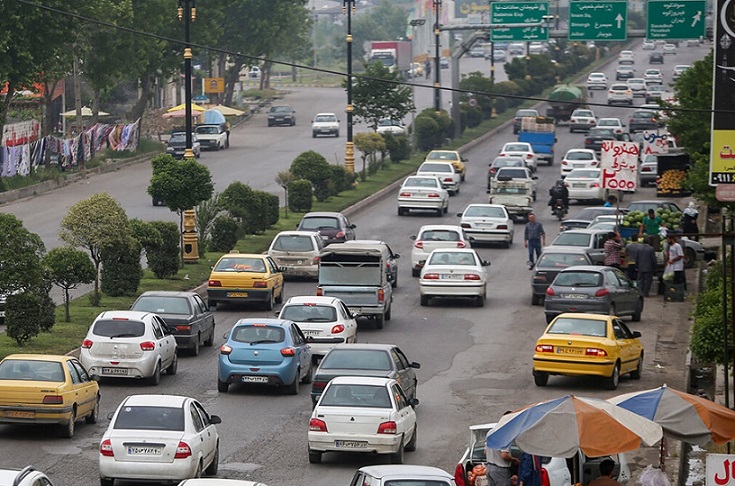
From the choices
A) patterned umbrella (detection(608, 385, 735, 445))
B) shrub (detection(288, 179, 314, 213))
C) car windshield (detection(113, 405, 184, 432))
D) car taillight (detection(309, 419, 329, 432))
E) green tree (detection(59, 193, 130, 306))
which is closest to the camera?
patterned umbrella (detection(608, 385, 735, 445))

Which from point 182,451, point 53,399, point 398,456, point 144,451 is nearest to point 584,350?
point 398,456

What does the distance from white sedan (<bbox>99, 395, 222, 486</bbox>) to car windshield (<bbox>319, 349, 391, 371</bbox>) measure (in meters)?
4.81

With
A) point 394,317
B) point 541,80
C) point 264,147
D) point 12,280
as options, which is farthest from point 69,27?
point 541,80

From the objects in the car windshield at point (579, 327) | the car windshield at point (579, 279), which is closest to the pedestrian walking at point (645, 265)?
the car windshield at point (579, 279)

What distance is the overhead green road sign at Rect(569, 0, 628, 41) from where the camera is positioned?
64125 millimetres

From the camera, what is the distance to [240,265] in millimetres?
36531

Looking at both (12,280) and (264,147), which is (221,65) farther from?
(12,280)

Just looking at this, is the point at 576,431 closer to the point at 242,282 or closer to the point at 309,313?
the point at 309,313

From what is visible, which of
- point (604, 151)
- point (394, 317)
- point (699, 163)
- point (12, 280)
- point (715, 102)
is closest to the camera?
point (715, 102)

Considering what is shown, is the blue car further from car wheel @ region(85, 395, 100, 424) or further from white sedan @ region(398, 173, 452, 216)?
white sedan @ region(398, 173, 452, 216)

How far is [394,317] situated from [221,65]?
238 feet

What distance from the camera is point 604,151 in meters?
44.3

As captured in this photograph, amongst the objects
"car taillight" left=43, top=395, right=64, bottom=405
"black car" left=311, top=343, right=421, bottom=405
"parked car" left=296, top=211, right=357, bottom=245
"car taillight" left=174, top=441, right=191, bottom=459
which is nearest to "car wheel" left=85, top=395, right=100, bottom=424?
"car taillight" left=43, top=395, right=64, bottom=405

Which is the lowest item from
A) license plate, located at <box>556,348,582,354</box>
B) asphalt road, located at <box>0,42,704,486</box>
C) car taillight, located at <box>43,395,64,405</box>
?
asphalt road, located at <box>0,42,704,486</box>
